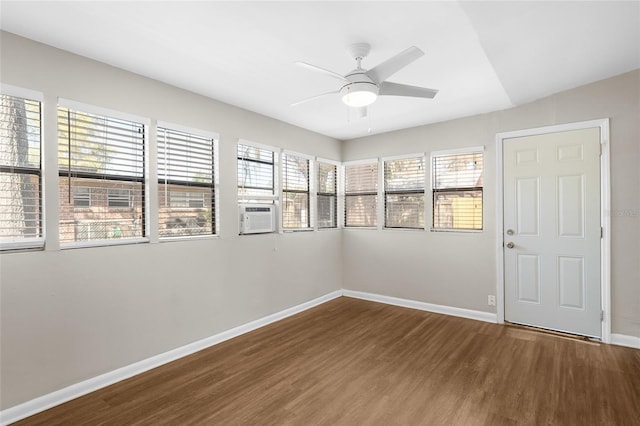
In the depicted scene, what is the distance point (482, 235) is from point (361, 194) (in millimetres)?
1912

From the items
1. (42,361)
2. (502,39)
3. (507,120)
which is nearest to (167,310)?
(42,361)

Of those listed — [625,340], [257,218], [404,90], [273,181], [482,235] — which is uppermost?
[404,90]

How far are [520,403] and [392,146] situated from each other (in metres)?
3.49

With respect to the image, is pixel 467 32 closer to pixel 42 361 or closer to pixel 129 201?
pixel 129 201

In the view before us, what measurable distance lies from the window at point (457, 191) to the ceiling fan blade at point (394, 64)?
242 centimetres

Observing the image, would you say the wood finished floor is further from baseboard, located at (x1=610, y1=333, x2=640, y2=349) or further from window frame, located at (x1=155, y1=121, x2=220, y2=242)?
window frame, located at (x1=155, y1=121, x2=220, y2=242)

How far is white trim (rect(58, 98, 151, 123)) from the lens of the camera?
94.7 inches

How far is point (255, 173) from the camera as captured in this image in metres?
3.89

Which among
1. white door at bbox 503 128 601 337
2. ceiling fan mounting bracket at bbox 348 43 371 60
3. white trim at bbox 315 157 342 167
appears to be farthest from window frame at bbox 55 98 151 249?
white door at bbox 503 128 601 337

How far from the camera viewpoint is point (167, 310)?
2.96 metres

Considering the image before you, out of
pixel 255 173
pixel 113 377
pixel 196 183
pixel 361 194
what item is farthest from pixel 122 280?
pixel 361 194

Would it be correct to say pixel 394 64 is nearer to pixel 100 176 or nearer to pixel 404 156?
pixel 100 176

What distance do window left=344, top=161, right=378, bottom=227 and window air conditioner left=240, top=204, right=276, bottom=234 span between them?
168cm

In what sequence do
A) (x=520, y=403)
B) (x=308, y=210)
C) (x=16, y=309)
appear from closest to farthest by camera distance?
1. (x=16, y=309)
2. (x=520, y=403)
3. (x=308, y=210)
